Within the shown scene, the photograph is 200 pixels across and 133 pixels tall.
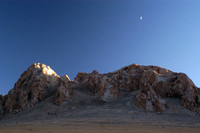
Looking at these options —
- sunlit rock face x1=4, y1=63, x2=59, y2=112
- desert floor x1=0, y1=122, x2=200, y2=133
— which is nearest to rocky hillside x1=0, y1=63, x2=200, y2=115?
sunlit rock face x1=4, y1=63, x2=59, y2=112


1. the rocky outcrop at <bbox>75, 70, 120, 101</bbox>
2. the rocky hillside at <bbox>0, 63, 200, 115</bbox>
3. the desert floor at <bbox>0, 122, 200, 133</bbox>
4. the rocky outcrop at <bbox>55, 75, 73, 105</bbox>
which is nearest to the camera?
the desert floor at <bbox>0, 122, 200, 133</bbox>

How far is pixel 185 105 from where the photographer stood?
116 feet

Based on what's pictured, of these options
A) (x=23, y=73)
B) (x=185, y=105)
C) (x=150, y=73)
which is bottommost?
(x=185, y=105)

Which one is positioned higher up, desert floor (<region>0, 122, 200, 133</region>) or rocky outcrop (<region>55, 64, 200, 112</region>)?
rocky outcrop (<region>55, 64, 200, 112</region>)

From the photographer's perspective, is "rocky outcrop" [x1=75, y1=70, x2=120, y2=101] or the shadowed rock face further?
"rocky outcrop" [x1=75, y1=70, x2=120, y2=101]

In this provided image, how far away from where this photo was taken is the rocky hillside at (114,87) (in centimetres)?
A: 3709

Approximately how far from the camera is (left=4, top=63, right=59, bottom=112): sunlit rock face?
4328 cm

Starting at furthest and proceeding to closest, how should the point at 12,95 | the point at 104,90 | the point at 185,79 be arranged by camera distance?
the point at 12,95
the point at 104,90
the point at 185,79

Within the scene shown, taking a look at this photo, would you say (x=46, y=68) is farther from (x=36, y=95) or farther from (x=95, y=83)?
(x=95, y=83)

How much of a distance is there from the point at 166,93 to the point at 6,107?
177ft

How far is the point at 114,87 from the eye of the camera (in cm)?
4519

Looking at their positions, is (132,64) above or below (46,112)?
above

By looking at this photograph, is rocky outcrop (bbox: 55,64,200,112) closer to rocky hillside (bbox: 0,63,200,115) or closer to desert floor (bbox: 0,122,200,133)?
rocky hillside (bbox: 0,63,200,115)

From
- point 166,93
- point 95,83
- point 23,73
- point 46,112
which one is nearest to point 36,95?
point 46,112
